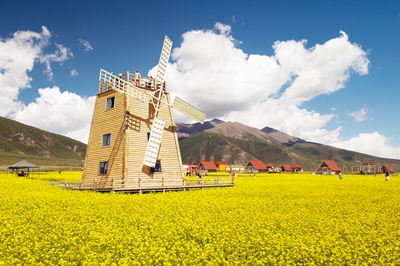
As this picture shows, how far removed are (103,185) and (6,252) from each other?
21.8 metres

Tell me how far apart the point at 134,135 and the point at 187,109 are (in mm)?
8360

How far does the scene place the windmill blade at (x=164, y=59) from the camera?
122ft

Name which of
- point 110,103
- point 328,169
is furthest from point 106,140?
point 328,169

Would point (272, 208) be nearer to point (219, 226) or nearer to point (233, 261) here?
point (219, 226)

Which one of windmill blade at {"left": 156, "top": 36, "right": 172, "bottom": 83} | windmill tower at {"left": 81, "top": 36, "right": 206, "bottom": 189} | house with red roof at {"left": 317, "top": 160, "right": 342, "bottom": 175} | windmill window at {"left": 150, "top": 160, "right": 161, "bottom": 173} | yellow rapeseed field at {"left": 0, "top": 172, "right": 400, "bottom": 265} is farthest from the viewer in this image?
house with red roof at {"left": 317, "top": 160, "right": 342, "bottom": 175}

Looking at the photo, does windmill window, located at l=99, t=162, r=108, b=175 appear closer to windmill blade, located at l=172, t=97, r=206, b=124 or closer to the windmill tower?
the windmill tower

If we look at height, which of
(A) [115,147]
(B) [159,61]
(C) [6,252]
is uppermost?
(B) [159,61]

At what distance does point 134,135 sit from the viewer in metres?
32.4

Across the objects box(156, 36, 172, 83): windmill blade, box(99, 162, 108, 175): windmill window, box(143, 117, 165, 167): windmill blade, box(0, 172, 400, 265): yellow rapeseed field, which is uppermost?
box(156, 36, 172, 83): windmill blade

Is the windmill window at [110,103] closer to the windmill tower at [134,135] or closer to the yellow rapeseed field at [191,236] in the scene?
the windmill tower at [134,135]

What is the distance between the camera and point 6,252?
420 inches

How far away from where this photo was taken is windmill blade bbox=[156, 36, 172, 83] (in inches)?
1465

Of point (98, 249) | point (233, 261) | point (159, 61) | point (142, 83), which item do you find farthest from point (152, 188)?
point (233, 261)

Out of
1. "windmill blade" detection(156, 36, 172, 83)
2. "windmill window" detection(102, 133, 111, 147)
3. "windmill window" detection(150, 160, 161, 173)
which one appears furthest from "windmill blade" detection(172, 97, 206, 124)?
"windmill window" detection(102, 133, 111, 147)
